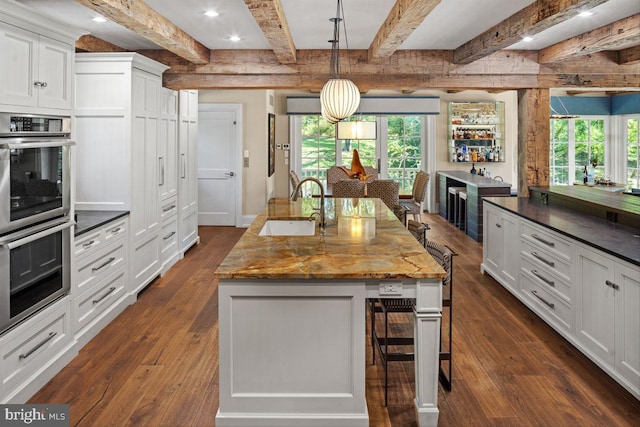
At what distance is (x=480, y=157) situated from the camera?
32.7 feet

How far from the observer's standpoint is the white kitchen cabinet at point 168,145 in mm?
5309

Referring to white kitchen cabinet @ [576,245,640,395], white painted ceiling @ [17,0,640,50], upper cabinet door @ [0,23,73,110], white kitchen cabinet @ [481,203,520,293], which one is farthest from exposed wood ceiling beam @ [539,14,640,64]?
upper cabinet door @ [0,23,73,110]

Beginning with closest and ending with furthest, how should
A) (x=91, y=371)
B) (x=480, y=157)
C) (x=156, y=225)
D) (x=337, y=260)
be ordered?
1. (x=337, y=260)
2. (x=91, y=371)
3. (x=156, y=225)
4. (x=480, y=157)

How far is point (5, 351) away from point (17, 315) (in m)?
0.18

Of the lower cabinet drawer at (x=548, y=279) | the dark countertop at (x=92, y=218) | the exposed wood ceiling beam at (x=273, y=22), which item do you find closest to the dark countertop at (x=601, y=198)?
the lower cabinet drawer at (x=548, y=279)

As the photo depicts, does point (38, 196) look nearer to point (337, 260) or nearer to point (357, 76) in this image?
point (337, 260)

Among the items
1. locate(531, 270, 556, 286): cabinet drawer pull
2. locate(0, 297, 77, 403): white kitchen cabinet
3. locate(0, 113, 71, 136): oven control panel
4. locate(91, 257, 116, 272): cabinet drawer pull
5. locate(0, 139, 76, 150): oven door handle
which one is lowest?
locate(0, 297, 77, 403): white kitchen cabinet

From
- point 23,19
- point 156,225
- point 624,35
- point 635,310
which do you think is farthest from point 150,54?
point 635,310

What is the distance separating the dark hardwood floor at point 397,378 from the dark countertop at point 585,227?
0.76m

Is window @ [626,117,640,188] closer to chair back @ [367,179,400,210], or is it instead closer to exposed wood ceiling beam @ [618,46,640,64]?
exposed wood ceiling beam @ [618,46,640,64]

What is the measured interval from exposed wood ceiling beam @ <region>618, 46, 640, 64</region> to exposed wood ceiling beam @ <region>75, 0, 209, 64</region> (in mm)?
4472

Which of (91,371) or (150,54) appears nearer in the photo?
(91,371)

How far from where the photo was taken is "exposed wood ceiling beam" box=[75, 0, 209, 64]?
3.15 m

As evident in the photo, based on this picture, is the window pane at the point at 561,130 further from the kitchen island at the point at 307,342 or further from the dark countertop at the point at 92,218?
the kitchen island at the point at 307,342
